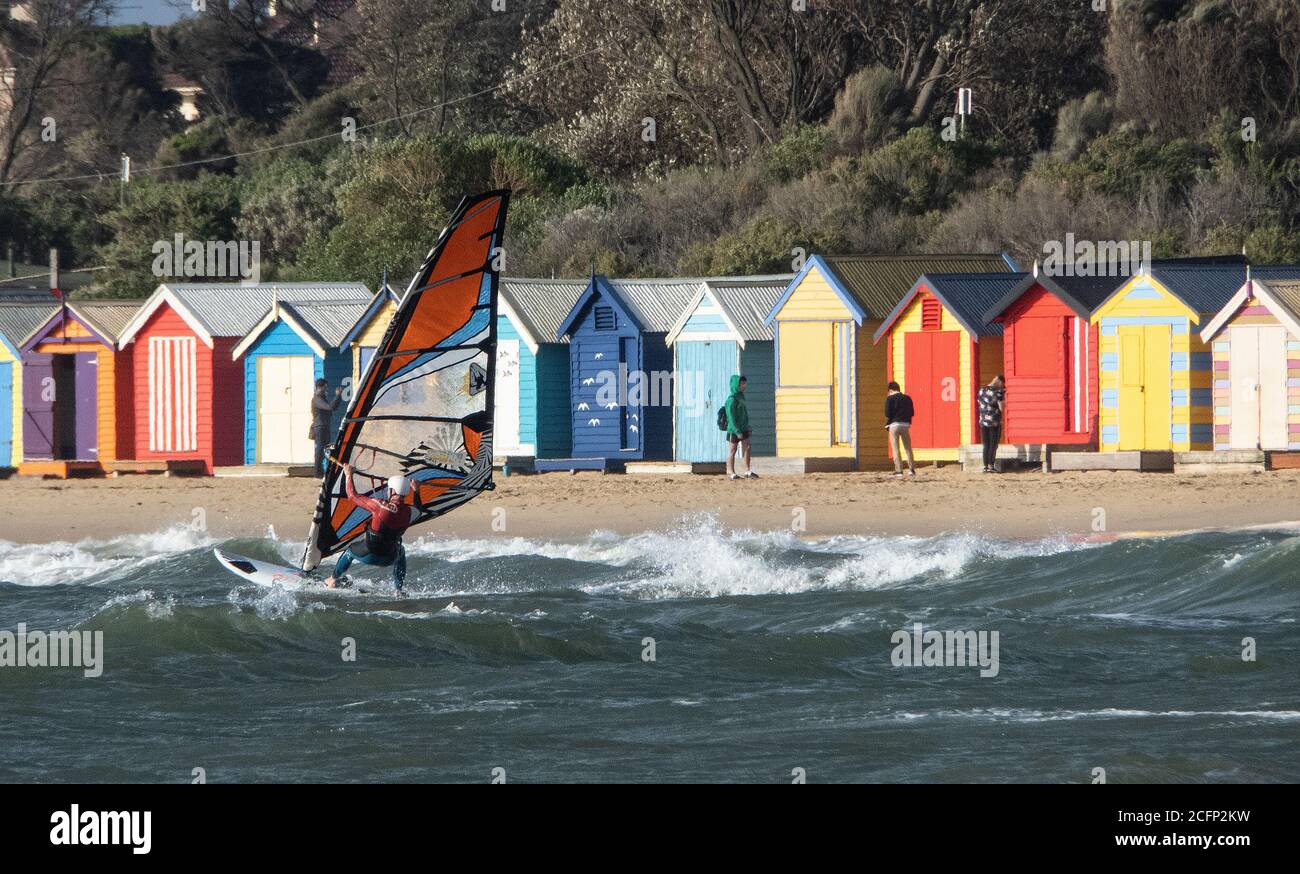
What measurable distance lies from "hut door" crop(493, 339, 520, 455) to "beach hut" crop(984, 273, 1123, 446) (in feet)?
22.8

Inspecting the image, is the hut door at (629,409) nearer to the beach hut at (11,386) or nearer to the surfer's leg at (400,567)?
the surfer's leg at (400,567)

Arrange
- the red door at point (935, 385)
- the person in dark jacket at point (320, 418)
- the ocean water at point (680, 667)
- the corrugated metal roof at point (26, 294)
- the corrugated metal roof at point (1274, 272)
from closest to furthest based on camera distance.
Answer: the ocean water at point (680, 667), the corrugated metal roof at point (1274, 272), the red door at point (935, 385), the person in dark jacket at point (320, 418), the corrugated metal roof at point (26, 294)

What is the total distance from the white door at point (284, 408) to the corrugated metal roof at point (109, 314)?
3.00m

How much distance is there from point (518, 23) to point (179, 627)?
1849 inches

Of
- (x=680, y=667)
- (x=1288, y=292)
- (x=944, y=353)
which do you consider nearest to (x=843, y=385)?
(x=944, y=353)

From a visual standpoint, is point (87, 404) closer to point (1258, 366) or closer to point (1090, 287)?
point (1090, 287)

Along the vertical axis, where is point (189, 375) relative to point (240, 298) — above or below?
below

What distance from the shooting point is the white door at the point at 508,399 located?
2675cm

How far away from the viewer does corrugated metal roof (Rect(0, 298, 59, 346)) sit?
3009 centimetres

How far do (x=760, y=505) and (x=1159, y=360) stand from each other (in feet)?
17.8

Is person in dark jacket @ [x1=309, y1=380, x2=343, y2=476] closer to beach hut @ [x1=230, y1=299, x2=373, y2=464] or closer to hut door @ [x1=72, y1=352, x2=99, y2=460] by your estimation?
beach hut @ [x1=230, y1=299, x2=373, y2=464]

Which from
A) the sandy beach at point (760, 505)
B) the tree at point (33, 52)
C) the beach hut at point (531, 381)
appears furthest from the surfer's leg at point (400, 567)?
the tree at point (33, 52)

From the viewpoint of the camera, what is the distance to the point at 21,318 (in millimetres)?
30719
